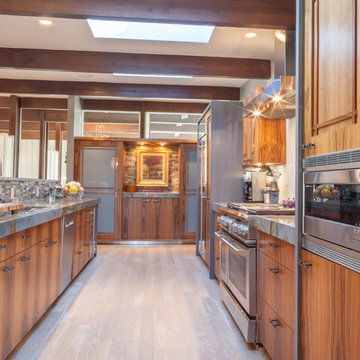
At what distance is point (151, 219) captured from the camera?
591 centimetres

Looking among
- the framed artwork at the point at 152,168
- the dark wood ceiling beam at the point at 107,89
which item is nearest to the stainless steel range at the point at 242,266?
the dark wood ceiling beam at the point at 107,89

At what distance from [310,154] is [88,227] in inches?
133

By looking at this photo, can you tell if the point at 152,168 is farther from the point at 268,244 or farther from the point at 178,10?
the point at 268,244

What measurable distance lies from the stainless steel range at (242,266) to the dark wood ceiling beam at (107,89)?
3.37 m

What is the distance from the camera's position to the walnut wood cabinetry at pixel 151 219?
5871mm

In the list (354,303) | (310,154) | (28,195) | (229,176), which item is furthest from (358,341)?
(28,195)

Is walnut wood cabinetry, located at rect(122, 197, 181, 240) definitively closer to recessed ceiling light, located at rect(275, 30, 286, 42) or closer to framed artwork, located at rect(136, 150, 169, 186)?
framed artwork, located at rect(136, 150, 169, 186)

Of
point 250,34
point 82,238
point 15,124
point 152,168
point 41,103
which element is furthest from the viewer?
point 41,103

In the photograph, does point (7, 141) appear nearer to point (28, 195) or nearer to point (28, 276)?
point (28, 195)

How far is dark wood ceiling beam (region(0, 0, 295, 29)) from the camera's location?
2.81m

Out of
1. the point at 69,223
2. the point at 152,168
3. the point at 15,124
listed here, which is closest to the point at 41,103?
the point at 15,124

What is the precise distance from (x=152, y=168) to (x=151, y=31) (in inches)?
123

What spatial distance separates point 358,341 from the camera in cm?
105

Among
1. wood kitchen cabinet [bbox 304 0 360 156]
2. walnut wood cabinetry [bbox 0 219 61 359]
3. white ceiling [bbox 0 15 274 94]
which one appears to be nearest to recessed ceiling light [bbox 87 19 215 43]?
white ceiling [bbox 0 15 274 94]
